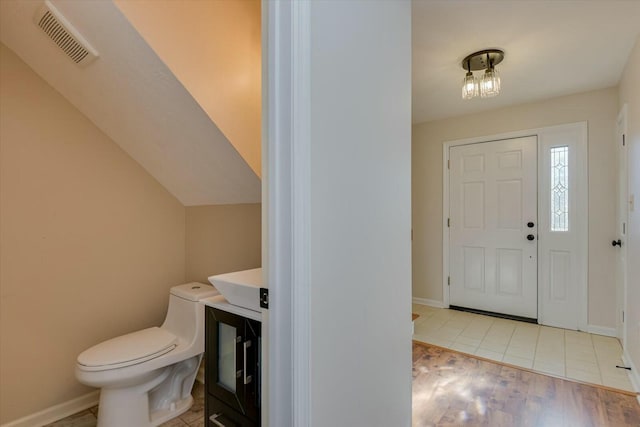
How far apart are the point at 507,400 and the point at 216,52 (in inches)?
100

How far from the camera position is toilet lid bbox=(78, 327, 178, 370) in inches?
60.7

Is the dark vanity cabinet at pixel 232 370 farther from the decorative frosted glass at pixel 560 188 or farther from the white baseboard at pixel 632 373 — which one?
the decorative frosted glass at pixel 560 188

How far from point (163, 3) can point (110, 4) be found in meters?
0.20

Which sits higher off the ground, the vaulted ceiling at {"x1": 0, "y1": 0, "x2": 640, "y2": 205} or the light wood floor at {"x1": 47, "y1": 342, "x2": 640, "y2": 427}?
the vaulted ceiling at {"x1": 0, "y1": 0, "x2": 640, "y2": 205}

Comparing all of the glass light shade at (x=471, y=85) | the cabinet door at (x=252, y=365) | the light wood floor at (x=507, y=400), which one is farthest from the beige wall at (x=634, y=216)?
the cabinet door at (x=252, y=365)

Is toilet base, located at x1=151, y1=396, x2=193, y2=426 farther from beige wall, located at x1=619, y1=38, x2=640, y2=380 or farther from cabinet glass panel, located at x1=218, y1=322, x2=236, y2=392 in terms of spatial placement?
beige wall, located at x1=619, y1=38, x2=640, y2=380

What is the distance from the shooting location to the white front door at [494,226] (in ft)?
10.4

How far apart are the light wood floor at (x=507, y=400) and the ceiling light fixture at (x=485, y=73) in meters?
2.01

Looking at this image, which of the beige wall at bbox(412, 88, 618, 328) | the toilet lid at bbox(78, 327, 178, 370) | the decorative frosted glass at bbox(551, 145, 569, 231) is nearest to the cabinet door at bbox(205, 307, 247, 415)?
the toilet lid at bbox(78, 327, 178, 370)

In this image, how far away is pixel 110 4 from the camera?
1131 millimetres

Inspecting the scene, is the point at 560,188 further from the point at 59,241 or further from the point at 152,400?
the point at 59,241

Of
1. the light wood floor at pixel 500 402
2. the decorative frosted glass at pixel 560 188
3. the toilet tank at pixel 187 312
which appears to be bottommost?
the light wood floor at pixel 500 402

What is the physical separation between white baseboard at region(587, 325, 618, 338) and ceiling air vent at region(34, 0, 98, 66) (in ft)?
13.8

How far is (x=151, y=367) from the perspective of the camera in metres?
1.63
